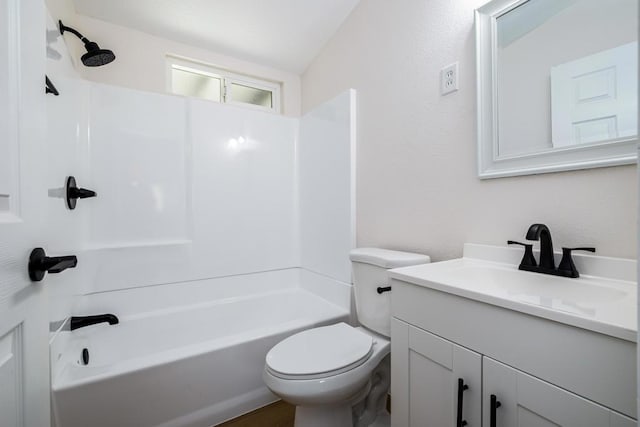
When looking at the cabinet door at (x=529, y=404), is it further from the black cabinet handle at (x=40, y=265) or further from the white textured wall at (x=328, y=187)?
the white textured wall at (x=328, y=187)

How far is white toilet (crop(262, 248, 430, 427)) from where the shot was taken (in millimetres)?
1150

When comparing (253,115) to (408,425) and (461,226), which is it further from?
Answer: (408,425)

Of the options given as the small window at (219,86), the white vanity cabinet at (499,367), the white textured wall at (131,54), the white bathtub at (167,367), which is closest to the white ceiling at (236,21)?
the white textured wall at (131,54)

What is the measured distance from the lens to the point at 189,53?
2.26m

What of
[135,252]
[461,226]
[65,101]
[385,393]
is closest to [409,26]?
[461,226]

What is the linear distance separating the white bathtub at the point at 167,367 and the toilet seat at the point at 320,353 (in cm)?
32

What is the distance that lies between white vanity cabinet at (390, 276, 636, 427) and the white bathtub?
831 mm

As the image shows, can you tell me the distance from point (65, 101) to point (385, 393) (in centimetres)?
226

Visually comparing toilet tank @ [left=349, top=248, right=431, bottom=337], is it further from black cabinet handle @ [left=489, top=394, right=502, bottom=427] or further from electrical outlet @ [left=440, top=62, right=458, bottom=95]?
electrical outlet @ [left=440, top=62, right=458, bottom=95]

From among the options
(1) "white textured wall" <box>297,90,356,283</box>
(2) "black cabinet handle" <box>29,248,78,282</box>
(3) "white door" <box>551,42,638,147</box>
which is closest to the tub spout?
(2) "black cabinet handle" <box>29,248,78,282</box>

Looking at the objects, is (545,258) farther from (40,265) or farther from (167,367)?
(167,367)

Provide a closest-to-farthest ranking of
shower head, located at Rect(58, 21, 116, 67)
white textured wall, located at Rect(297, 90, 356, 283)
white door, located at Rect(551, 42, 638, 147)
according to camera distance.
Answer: white door, located at Rect(551, 42, 638, 147)
shower head, located at Rect(58, 21, 116, 67)
white textured wall, located at Rect(297, 90, 356, 283)

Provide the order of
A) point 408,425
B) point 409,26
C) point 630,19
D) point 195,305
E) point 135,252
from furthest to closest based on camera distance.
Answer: point 195,305
point 135,252
point 409,26
point 408,425
point 630,19

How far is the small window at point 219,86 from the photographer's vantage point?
7.63 ft
